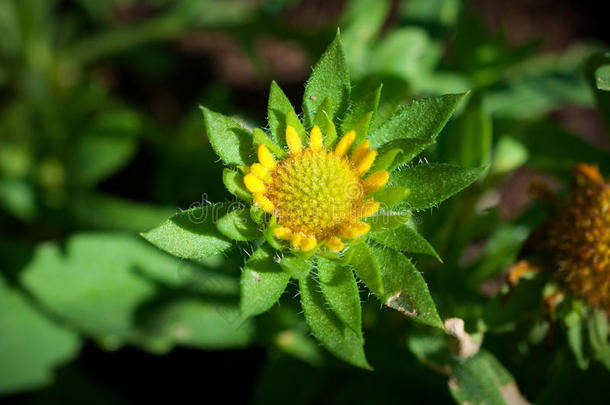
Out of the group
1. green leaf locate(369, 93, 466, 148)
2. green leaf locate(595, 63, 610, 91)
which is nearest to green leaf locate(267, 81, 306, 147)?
green leaf locate(369, 93, 466, 148)

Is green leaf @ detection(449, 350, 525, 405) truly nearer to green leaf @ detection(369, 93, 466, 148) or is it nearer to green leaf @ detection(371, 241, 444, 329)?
green leaf @ detection(371, 241, 444, 329)

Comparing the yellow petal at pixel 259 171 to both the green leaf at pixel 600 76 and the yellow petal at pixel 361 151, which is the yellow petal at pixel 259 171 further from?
the green leaf at pixel 600 76

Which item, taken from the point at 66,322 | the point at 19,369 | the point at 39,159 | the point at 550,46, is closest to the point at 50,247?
the point at 66,322

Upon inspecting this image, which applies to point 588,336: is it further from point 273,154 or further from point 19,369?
point 19,369

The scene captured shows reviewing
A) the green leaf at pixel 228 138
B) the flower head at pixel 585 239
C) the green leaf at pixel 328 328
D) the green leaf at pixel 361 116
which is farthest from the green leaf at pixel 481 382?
the green leaf at pixel 228 138

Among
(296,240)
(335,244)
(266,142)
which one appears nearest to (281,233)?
(296,240)

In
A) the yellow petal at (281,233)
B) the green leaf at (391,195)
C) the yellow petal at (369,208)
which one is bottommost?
the yellow petal at (281,233)
